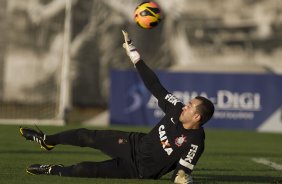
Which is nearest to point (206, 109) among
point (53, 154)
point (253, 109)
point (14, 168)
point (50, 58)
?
point (14, 168)

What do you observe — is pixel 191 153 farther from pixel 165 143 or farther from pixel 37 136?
pixel 37 136

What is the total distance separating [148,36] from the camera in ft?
115

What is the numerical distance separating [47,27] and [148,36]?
4.59 m

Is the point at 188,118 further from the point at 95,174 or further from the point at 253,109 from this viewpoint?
the point at 253,109

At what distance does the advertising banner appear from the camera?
27.0 metres

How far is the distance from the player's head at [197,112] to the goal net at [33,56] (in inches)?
862

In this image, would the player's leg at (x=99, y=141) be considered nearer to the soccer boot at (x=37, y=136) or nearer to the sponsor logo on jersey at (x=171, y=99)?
the soccer boot at (x=37, y=136)

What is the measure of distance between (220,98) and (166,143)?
16.8 m

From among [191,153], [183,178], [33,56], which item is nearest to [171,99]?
[191,153]

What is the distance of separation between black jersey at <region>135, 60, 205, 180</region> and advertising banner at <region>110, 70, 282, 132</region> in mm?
16116

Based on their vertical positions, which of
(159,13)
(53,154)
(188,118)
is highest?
(159,13)

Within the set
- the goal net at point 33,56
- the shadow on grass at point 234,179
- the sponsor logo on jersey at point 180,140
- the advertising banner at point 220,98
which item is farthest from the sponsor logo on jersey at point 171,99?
the goal net at point 33,56

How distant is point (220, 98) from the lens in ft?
88.9

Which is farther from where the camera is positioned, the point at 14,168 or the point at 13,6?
the point at 13,6
